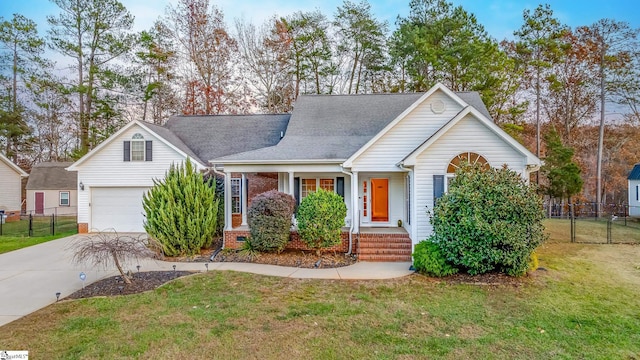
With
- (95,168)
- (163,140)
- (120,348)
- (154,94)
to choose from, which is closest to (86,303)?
A: (120,348)

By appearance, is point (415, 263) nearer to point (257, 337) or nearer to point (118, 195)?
point (257, 337)

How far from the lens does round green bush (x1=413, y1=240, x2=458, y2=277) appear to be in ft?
26.5

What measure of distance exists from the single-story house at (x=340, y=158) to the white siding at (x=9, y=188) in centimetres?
1252

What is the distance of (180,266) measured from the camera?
924 cm

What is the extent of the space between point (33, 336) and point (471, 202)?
879cm

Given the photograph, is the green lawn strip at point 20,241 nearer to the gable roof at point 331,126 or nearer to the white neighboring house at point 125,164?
the white neighboring house at point 125,164

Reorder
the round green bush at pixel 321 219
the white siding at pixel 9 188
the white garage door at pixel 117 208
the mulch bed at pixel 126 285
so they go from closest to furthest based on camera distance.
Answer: the mulch bed at pixel 126 285 < the round green bush at pixel 321 219 < the white garage door at pixel 117 208 < the white siding at pixel 9 188

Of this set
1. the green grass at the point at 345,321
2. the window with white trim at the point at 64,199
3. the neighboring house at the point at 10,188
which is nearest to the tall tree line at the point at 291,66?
the window with white trim at the point at 64,199

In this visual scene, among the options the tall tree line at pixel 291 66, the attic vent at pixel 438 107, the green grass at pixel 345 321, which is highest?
the tall tree line at pixel 291 66

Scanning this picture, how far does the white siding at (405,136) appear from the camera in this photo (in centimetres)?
1080

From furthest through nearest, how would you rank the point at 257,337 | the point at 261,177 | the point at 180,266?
the point at 261,177 < the point at 180,266 < the point at 257,337

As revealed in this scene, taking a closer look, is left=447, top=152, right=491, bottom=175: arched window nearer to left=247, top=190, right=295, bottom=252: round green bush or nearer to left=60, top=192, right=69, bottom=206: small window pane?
left=247, top=190, right=295, bottom=252: round green bush

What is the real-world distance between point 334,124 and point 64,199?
23445 millimetres

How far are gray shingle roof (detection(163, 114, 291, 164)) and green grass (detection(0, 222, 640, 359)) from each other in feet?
30.4
